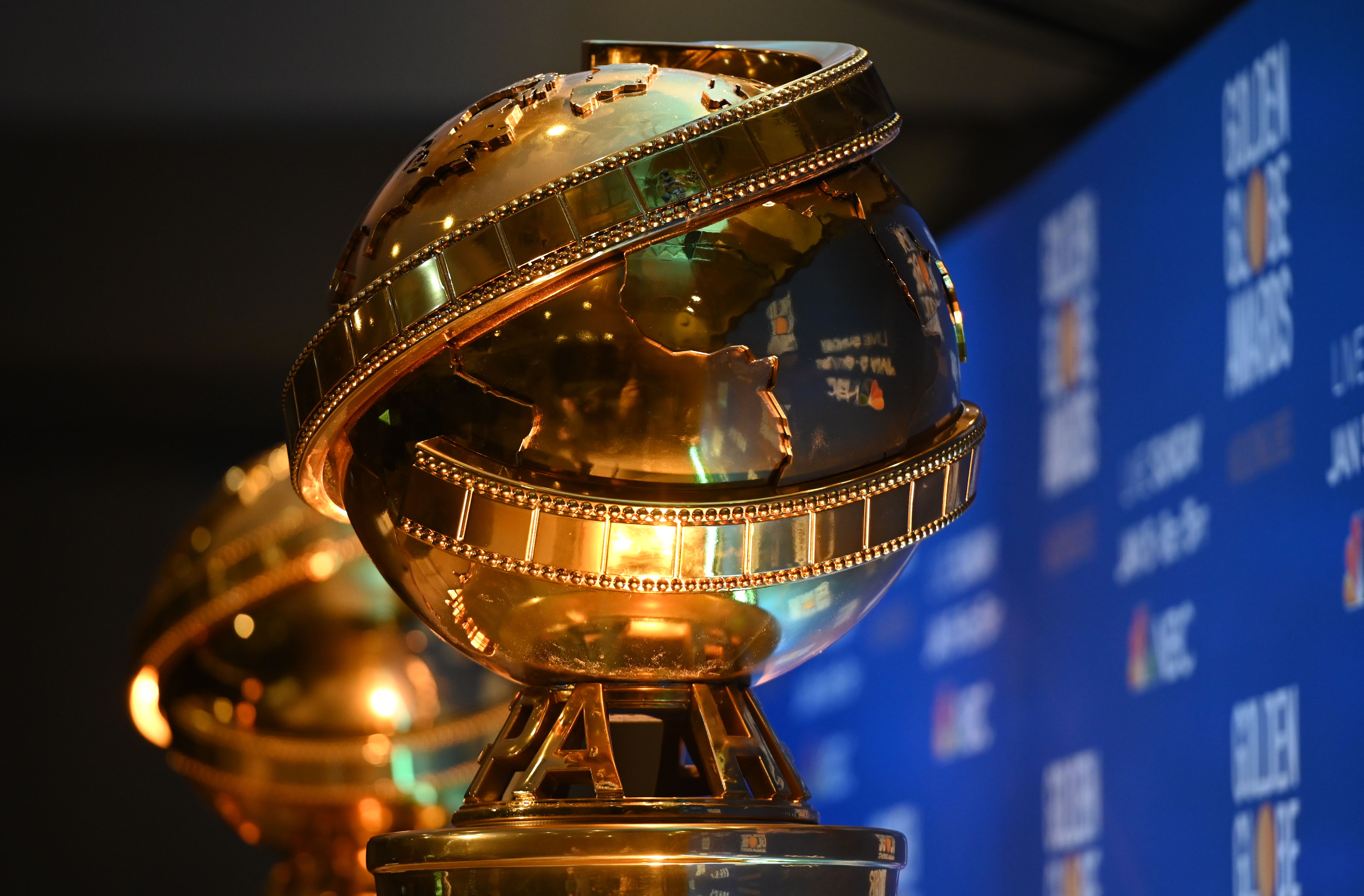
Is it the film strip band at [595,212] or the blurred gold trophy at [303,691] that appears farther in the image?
the blurred gold trophy at [303,691]

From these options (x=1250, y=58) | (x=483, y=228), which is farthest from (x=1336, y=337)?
(x=483, y=228)

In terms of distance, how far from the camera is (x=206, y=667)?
127 centimetres

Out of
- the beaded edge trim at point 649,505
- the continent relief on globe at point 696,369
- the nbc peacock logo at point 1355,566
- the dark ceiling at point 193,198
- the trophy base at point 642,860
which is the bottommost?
the trophy base at point 642,860

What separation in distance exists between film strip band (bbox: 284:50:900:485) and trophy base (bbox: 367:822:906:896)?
0.23 m

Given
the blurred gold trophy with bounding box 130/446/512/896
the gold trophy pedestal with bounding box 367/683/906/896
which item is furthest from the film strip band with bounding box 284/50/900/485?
the blurred gold trophy with bounding box 130/446/512/896

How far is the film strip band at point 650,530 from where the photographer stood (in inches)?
26.7

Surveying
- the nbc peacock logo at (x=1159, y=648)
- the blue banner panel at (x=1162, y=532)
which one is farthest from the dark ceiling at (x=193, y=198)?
the nbc peacock logo at (x=1159, y=648)

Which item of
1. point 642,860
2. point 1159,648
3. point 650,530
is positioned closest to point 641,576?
point 650,530

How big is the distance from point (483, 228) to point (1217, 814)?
1049 millimetres

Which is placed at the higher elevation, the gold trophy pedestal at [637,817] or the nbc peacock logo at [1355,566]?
the nbc peacock logo at [1355,566]

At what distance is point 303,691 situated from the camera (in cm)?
125

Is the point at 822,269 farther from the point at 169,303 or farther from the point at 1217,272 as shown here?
the point at 169,303

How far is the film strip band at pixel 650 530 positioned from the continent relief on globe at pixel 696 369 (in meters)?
0.01

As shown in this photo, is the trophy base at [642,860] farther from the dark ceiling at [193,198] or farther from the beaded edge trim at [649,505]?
the dark ceiling at [193,198]
